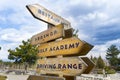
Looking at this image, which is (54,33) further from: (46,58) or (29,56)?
(29,56)

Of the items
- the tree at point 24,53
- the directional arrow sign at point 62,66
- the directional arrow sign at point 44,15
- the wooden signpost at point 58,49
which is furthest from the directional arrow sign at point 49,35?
the tree at point 24,53

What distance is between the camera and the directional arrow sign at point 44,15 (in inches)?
210

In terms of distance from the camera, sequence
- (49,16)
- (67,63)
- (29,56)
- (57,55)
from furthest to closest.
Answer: (29,56)
(49,16)
(57,55)
(67,63)

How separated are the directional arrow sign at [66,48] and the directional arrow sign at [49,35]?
162 millimetres

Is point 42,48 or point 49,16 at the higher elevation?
point 49,16

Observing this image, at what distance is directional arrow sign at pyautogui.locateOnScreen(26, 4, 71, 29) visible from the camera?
5.33 meters

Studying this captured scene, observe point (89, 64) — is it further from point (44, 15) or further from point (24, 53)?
point (24, 53)

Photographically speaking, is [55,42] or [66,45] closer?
[66,45]

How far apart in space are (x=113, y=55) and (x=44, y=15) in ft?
197

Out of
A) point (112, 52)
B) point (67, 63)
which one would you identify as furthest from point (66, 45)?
point (112, 52)

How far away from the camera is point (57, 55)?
4.71m

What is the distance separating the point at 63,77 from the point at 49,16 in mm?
1736

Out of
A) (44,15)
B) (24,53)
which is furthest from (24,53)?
(44,15)

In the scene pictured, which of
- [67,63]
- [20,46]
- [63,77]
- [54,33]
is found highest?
[20,46]
